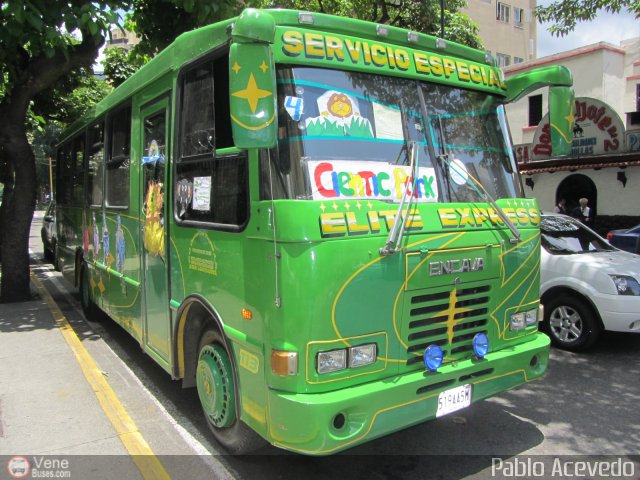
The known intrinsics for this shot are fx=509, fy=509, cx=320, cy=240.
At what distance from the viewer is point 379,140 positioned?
10.8ft

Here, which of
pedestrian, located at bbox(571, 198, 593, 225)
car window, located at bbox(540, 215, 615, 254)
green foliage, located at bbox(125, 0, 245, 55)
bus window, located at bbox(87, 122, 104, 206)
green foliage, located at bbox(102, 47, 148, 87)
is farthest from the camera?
green foliage, located at bbox(102, 47, 148, 87)

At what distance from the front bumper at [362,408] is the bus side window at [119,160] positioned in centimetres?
345

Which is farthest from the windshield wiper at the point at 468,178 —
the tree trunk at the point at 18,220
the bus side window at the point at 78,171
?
the tree trunk at the point at 18,220

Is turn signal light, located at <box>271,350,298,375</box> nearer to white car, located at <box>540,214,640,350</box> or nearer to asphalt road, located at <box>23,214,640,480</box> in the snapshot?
asphalt road, located at <box>23,214,640,480</box>

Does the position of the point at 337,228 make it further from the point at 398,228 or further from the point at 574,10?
the point at 574,10

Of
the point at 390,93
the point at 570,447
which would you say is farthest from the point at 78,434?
the point at 570,447

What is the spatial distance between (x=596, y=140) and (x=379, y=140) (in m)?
14.2

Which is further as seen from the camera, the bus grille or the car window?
the car window

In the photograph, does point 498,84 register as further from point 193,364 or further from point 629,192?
point 629,192

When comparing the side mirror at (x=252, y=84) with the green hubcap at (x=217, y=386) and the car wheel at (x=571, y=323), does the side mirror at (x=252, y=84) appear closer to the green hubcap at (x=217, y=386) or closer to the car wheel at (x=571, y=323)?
the green hubcap at (x=217, y=386)

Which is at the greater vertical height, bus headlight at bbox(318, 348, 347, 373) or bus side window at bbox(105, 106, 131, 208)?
bus side window at bbox(105, 106, 131, 208)

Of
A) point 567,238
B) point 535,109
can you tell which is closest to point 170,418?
point 567,238

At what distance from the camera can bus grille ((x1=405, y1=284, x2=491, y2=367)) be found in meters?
3.22

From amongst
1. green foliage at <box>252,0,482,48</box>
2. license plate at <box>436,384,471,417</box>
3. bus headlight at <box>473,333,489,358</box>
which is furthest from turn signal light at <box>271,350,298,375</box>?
green foliage at <box>252,0,482,48</box>
